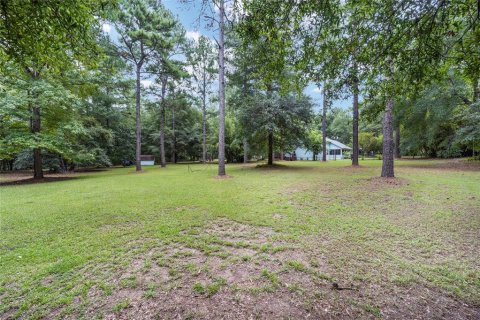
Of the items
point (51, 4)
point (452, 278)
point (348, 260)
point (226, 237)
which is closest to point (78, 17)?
point (51, 4)

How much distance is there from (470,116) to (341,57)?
13.0 metres

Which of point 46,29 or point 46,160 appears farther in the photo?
point 46,160

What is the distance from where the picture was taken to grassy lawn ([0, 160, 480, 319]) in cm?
220

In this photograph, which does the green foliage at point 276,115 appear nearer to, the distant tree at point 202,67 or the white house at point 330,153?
the distant tree at point 202,67

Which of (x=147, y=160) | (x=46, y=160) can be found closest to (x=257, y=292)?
(x=46, y=160)

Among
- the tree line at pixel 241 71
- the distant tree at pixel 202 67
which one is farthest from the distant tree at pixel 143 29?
the distant tree at pixel 202 67

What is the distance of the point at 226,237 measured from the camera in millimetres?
3867

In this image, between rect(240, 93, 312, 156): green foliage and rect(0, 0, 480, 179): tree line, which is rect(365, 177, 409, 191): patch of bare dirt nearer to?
rect(0, 0, 480, 179): tree line

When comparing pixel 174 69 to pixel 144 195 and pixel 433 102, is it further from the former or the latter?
pixel 433 102

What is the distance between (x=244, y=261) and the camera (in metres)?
3.04

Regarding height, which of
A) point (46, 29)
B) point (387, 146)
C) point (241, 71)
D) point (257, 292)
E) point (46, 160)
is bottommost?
point (257, 292)

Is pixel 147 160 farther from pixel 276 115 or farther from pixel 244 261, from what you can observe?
pixel 244 261

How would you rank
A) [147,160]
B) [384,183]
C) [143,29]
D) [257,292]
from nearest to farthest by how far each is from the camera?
[257,292]
[384,183]
[143,29]
[147,160]

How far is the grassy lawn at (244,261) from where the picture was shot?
220 centimetres
